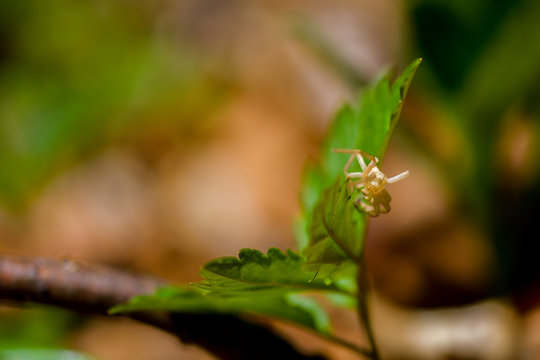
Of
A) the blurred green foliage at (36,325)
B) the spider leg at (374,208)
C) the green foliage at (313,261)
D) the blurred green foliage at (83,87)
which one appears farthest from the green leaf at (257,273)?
the blurred green foliage at (83,87)

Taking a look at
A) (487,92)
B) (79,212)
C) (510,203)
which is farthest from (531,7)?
(79,212)

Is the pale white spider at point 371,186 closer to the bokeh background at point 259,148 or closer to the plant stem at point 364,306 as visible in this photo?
the plant stem at point 364,306

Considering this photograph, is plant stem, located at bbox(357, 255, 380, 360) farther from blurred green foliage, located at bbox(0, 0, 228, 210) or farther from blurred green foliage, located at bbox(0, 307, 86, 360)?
blurred green foliage, located at bbox(0, 0, 228, 210)

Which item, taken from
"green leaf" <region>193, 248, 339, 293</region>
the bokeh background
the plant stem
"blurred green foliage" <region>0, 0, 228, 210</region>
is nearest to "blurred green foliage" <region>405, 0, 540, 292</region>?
the bokeh background

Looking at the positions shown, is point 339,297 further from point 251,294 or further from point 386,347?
point 386,347

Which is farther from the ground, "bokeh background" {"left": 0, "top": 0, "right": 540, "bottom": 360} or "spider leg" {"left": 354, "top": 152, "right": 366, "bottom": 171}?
"bokeh background" {"left": 0, "top": 0, "right": 540, "bottom": 360}

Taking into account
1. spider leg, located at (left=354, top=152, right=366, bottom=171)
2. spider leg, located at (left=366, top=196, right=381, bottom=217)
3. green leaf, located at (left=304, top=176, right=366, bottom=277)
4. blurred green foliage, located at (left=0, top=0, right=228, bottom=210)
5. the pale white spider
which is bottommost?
green leaf, located at (left=304, top=176, right=366, bottom=277)

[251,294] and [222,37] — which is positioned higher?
[222,37]

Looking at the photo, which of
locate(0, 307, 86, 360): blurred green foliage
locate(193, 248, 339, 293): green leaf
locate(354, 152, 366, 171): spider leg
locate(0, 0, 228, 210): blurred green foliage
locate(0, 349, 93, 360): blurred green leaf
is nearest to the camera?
locate(193, 248, 339, 293): green leaf
